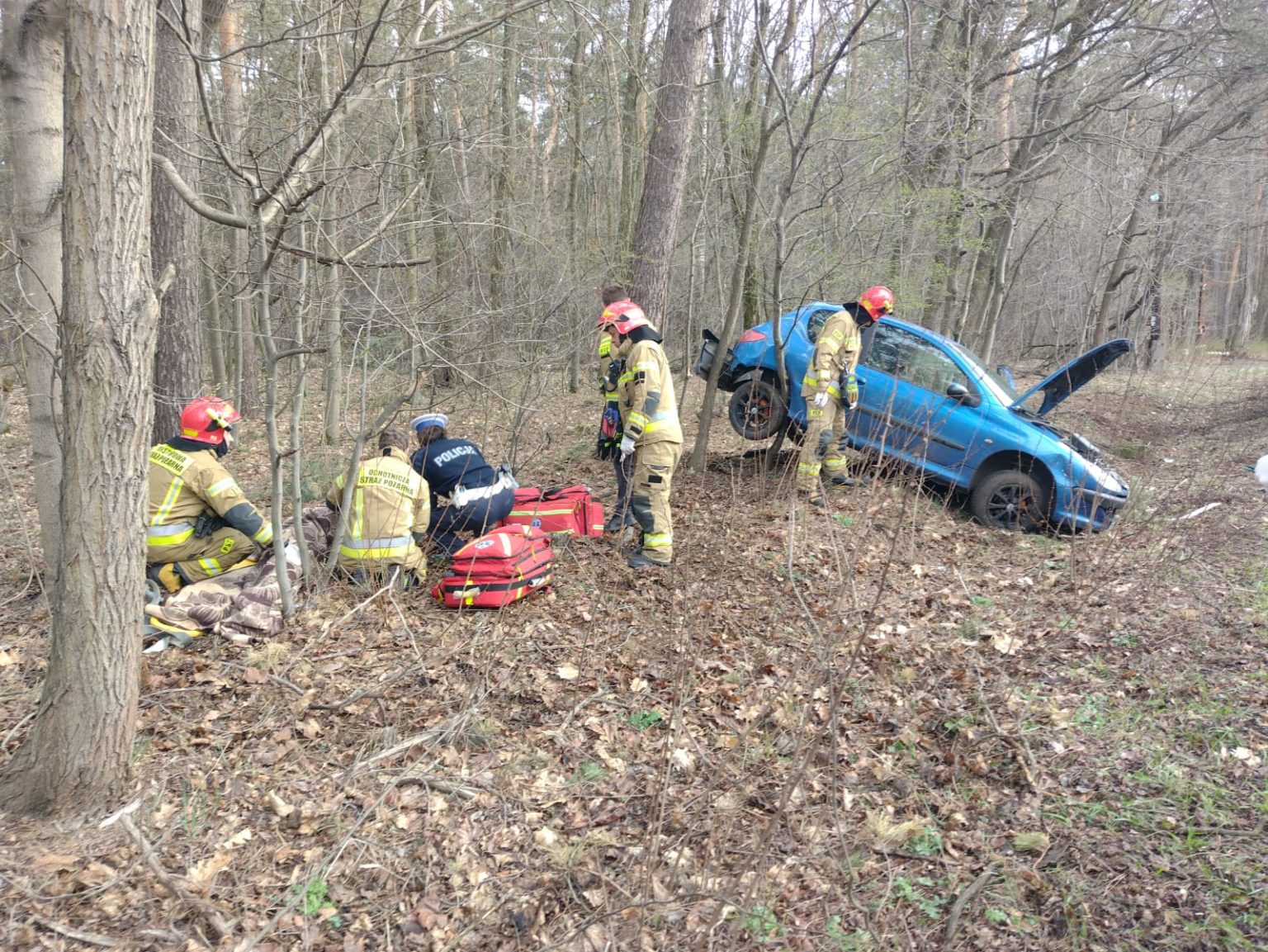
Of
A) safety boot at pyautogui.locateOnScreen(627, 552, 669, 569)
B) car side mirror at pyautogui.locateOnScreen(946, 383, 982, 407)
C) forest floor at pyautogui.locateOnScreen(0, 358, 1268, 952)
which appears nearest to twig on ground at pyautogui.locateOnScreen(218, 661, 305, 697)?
forest floor at pyautogui.locateOnScreen(0, 358, 1268, 952)

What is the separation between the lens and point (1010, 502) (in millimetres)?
6820

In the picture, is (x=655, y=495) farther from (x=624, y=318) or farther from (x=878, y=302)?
(x=878, y=302)

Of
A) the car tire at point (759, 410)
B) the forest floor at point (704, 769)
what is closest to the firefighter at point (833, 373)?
the car tire at point (759, 410)

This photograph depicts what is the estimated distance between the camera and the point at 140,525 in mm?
2771

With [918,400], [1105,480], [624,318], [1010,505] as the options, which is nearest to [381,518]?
[624,318]

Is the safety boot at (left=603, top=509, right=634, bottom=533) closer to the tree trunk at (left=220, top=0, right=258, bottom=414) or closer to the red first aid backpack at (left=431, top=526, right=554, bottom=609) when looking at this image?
the red first aid backpack at (left=431, top=526, right=554, bottom=609)

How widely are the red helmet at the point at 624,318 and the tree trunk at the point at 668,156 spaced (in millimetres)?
1587

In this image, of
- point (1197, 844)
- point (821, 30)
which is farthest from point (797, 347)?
point (1197, 844)

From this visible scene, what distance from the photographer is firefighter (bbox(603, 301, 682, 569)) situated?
18.5 ft

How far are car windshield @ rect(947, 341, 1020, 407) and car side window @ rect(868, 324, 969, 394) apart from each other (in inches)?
7.3

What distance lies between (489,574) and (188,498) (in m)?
1.93

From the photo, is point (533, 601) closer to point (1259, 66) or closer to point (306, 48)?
point (306, 48)

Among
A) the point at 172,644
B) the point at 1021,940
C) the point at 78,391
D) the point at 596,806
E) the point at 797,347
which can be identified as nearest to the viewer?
the point at 78,391

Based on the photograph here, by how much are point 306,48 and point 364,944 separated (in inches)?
202
